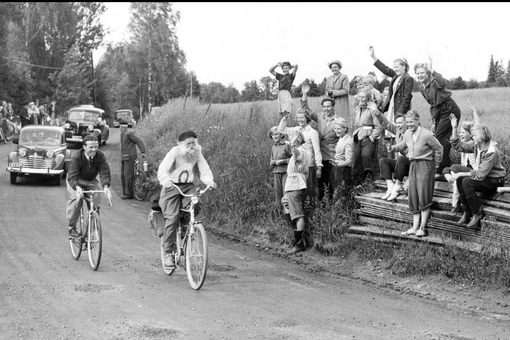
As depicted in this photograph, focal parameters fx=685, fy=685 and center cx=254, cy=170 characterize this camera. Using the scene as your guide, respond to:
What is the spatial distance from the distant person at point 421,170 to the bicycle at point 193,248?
10.7 feet

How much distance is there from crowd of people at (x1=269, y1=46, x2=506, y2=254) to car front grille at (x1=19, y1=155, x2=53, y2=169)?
11.5 metres

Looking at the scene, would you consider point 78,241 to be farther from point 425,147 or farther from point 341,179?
point 425,147

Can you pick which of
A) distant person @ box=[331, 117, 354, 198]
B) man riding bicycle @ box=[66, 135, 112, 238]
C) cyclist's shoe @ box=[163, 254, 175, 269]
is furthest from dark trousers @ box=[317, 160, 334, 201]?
man riding bicycle @ box=[66, 135, 112, 238]

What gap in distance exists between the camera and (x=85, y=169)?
1135 centimetres

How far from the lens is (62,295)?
891 centimetres

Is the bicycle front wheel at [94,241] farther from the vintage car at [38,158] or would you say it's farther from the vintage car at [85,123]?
the vintage car at [85,123]

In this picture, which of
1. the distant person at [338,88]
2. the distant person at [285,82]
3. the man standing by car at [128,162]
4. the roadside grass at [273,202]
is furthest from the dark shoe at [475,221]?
the man standing by car at [128,162]

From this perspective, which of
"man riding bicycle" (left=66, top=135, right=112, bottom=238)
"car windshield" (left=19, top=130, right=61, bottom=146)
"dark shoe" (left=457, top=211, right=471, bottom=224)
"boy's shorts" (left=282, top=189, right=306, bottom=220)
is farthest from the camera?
"car windshield" (left=19, top=130, right=61, bottom=146)

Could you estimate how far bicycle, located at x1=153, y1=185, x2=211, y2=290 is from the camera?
932 cm

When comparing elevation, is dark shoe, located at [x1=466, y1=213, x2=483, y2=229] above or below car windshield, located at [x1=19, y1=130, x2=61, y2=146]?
below

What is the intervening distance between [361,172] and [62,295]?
6.00 metres

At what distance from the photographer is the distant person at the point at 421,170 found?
413 inches

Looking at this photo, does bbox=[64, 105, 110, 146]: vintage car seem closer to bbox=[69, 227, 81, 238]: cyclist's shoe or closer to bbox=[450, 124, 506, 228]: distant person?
bbox=[69, 227, 81, 238]: cyclist's shoe

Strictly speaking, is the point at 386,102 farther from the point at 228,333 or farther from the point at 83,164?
the point at 228,333
